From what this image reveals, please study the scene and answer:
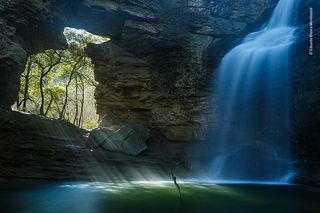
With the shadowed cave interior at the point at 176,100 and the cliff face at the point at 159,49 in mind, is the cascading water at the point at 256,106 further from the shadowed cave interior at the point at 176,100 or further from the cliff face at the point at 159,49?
the cliff face at the point at 159,49

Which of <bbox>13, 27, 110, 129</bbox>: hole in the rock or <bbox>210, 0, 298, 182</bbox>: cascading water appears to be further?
<bbox>13, 27, 110, 129</bbox>: hole in the rock

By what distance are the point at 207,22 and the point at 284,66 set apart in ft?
22.3

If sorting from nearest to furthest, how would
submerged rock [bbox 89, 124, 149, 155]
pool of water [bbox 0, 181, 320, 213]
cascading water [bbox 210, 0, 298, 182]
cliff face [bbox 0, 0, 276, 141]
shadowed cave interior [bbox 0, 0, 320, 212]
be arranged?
pool of water [bbox 0, 181, 320, 213] < shadowed cave interior [bbox 0, 0, 320, 212] < cascading water [bbox 210, 0, 298, 182] < submerged rock [bbox 89, 124, 149, 155] < cliff face [bbox 0, 0, 276, 141]

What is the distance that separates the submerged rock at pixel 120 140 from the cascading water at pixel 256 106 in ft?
14.3

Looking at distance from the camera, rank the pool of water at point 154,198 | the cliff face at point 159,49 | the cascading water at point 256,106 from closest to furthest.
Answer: the pool of water at point 154,198, the cascading water at point 256,106, the cliff face at point 159,49

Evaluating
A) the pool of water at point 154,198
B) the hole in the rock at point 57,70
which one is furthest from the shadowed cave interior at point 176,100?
the hole in the rock at point 57,70

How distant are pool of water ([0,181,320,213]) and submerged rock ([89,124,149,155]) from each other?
10.3ft

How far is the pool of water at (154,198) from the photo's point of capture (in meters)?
10.0

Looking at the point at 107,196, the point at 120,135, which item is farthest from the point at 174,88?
the point at 107,196

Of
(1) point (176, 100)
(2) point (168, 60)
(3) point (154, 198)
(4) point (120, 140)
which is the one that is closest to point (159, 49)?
(2) point (168, 60)

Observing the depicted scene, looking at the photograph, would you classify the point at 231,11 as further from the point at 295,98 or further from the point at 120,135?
the point at 120,135

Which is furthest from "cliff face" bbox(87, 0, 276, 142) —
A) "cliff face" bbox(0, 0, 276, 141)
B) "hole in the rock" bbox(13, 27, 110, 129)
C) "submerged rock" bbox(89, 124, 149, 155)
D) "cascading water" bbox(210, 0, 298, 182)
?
"hole in the rock" bbox(13, 27, 110, 129)

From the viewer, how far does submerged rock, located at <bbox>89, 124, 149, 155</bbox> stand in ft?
58.0

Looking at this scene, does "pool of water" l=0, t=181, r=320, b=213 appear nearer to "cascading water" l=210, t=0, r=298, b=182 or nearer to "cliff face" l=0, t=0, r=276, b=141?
"cascading water" l=210, t=0, r=298, b=182
